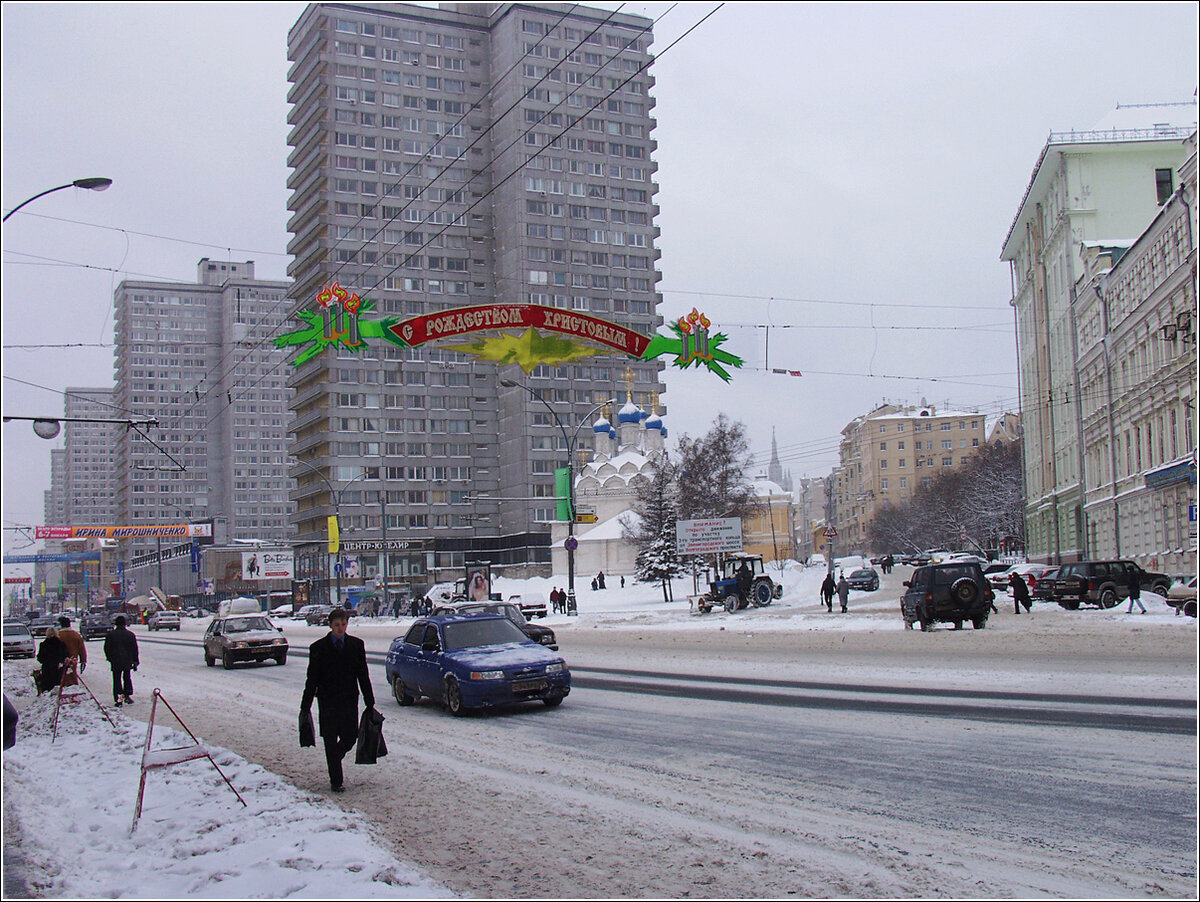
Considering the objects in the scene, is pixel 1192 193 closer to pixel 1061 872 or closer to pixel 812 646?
pixel 812 646

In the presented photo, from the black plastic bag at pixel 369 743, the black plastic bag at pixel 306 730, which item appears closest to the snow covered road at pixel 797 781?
the black plastic bag at pixel 369 743

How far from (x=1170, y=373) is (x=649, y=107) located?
247 feet

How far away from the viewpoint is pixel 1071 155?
64000 millimetres

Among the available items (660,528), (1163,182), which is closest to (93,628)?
(660,528)

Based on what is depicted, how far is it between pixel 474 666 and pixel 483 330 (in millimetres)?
6707

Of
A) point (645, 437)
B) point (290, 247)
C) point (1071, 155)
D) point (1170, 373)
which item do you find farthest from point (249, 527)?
point (1170, 373)

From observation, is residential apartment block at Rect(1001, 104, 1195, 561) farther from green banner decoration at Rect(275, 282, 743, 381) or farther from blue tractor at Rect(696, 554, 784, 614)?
green banner decoration at Rect(275, 282, 743, 381)

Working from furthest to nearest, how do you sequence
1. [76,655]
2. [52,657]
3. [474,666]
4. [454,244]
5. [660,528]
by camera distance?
[454,244] < [660,528] < [76,655] < [52,657] < [474,666]

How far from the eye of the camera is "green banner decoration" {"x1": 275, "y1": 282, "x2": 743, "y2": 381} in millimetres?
19766

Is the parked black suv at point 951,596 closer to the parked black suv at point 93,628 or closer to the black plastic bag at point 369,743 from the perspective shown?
the black plastic bag at point 369,743

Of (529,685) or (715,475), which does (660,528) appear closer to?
(715,475)

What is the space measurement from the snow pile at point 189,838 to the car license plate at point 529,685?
4507 millimetres

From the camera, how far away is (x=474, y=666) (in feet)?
51.2

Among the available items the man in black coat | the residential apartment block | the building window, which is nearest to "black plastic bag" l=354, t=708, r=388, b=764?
the man in black coat
